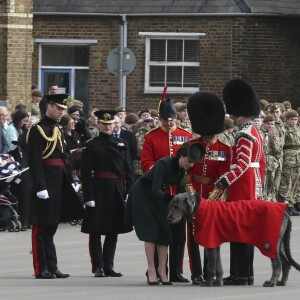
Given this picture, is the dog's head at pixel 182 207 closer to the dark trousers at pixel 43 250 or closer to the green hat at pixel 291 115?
the dark trousers at pixel 43 250

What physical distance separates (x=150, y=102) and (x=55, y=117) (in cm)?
2473

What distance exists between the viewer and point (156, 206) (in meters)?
15.7

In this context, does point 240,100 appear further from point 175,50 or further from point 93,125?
point 175,50

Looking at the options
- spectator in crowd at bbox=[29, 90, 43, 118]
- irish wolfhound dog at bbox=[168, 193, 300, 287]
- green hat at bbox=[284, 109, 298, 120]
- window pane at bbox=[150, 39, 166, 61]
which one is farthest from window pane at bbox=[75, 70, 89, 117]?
irish wolfhound dog at bbox=[168, 193, 300, 287]

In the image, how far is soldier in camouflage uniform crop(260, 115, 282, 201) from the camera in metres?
26.7

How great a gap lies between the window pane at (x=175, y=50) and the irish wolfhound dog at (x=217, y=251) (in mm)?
26172

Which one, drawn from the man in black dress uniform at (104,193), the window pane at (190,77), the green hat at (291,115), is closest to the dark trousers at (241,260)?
the man in black dress uniform at (104,193)

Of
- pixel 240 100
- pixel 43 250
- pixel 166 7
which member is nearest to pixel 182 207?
pixel 240 100

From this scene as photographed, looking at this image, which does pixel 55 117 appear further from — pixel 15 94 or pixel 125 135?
pixel 15 94

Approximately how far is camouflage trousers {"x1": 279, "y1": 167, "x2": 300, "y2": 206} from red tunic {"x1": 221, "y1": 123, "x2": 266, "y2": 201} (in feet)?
39.0

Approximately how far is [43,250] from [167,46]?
25.2 metres

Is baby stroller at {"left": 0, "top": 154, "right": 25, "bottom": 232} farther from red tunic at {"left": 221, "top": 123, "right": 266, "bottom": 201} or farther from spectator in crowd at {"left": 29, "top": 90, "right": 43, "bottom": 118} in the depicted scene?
red tunic at {"left": 221, "top": 123, "right": 266, "bottom": 201}

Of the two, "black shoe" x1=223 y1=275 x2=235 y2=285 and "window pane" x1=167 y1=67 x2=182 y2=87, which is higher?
"window pane" x1=167 y1=67 x2=182 y2=87

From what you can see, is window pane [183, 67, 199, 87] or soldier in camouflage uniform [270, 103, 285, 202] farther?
window pane [183, 67, 199, 87]
